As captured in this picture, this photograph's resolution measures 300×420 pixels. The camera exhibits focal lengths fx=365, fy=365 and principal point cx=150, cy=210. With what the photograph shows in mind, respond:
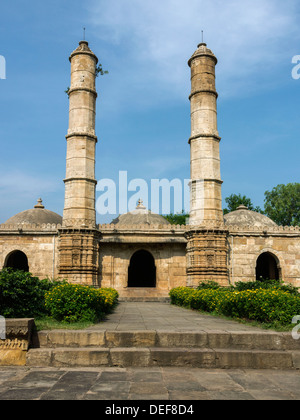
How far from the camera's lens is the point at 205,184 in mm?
15250

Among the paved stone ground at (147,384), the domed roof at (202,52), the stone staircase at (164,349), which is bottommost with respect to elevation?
the paved stone ground at (147,384)

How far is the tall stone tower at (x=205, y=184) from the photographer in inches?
578

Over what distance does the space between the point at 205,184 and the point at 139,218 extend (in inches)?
214

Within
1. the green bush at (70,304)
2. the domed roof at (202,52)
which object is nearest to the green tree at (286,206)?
the domed roof at (202,52)

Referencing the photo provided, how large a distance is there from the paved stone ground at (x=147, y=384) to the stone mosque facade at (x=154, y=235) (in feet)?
33.4

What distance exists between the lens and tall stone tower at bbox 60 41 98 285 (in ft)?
47.6

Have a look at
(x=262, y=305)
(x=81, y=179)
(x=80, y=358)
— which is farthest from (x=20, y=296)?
(x=81, y=179)

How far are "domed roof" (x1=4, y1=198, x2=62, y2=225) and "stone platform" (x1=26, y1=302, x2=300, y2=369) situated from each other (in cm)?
1425

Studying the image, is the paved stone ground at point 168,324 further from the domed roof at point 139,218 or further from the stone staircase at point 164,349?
the domed roof at point 139,218

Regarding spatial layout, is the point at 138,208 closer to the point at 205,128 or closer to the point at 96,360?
the point at 205,128

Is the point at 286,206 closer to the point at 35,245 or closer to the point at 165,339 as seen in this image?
the point at 35,245

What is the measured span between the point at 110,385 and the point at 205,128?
13.3 m

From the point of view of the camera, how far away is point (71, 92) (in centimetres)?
1608

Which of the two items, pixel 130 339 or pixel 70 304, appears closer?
pixel 130 339
